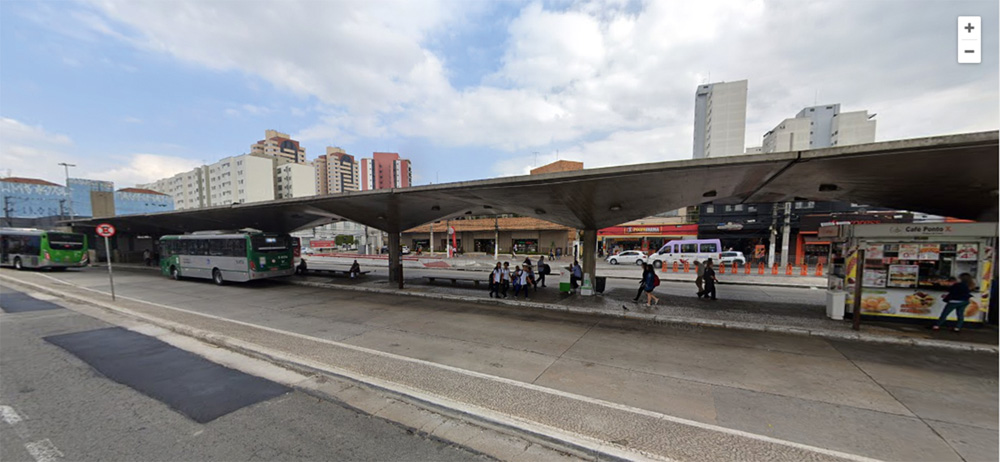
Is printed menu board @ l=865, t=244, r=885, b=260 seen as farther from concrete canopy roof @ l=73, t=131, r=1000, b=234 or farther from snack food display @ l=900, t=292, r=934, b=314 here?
concrete canopy roof @ l=73, t=131, r=1000, b=234

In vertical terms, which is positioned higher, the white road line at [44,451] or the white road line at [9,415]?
the white road line at [44,451]

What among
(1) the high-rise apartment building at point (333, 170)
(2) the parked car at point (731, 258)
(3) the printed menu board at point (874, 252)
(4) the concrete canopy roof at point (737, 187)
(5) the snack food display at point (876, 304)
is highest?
(1) the high-rise apartment building at point (333, 170)

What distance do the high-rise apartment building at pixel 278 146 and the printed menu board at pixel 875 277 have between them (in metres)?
117

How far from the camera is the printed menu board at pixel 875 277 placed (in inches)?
327

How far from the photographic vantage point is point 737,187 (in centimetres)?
913

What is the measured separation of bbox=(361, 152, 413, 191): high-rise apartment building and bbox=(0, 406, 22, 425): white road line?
10874 cm

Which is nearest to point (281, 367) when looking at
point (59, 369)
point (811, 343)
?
point (59, 369)

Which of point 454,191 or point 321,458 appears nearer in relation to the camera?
point 321,458

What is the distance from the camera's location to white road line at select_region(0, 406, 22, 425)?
Result: 397 cm

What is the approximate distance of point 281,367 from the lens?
5.69 meters

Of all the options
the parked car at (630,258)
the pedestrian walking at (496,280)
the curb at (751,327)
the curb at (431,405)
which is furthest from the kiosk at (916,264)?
the parked car at (630,258)

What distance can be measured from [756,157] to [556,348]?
555 cm

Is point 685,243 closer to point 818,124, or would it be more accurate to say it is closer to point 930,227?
point 930,227

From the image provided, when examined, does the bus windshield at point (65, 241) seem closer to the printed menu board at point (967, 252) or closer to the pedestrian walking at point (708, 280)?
the pedestrian walking at point (708, 280)
